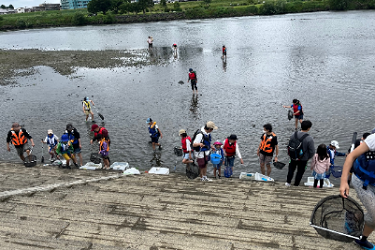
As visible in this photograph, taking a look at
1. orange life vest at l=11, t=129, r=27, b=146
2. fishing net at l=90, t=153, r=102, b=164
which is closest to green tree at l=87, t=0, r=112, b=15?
orange life vest at l=11, t=129, r=27, b=146

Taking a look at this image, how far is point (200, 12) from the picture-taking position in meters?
93.9

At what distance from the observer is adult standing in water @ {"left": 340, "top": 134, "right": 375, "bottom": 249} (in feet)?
12.3

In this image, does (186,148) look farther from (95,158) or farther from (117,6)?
(117,6)

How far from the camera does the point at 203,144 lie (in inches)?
315

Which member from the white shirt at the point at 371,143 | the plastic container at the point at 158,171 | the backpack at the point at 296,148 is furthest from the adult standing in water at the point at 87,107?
the white shirt at the point at 371,143

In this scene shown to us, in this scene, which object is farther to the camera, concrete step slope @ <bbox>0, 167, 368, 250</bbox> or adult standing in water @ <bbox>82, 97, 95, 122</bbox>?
adult standing in water @ <bbox>82, 97, 95, 122</bbox>

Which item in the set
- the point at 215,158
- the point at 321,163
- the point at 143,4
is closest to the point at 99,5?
the point at 143,4

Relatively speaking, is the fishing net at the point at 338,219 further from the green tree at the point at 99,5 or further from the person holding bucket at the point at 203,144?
the green tree at the point at 99,5

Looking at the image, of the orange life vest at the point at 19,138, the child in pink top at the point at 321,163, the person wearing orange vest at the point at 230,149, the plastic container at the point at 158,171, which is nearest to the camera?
the child in pink top at the point at 321,163

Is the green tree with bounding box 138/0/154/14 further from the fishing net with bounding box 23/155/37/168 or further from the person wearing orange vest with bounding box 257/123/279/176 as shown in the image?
the person wearing orange vest with bounding box 257/123/279/176

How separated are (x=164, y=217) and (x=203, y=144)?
2.88m

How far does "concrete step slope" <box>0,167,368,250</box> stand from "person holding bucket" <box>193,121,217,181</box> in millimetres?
821

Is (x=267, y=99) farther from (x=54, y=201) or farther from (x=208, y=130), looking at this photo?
(x=54, y=201)

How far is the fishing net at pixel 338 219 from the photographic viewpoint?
4180mm
